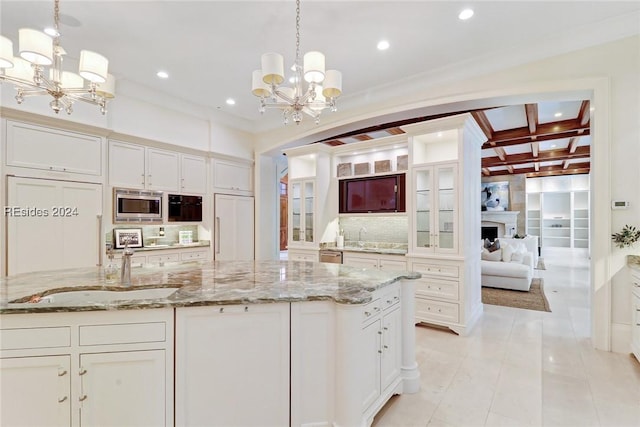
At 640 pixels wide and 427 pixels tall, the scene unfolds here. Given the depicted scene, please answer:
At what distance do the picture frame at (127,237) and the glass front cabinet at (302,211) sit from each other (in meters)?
2.39

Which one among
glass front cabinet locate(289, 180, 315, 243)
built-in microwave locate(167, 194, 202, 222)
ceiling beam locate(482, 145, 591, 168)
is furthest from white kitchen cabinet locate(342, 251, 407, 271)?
ceiling beam locate(482, 145, 591, 168)

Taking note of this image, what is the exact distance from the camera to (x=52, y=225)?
11.7 ft

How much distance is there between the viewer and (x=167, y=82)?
165 inches

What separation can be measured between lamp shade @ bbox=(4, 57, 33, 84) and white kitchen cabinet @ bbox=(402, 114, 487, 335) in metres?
3.86

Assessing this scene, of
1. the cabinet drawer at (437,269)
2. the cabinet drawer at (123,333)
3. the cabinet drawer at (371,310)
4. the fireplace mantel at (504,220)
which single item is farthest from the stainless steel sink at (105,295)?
the fireplace mantel at (504,220)

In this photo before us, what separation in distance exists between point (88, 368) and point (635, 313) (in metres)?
4.32

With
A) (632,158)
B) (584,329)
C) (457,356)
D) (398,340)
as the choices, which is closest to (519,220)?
(584,329)

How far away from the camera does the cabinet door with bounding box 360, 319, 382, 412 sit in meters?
1.85

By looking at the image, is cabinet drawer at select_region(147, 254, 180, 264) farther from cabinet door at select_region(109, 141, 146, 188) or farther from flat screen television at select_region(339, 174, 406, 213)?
flat screen television at select_region(339, 174, 406, 213)

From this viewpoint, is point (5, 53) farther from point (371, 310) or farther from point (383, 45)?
point (383, 45)

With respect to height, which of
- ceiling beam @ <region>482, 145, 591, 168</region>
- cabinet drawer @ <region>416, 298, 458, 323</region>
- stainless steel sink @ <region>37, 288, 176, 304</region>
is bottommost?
cabinet drawer @ <region>416, 298, 458, 323</region>

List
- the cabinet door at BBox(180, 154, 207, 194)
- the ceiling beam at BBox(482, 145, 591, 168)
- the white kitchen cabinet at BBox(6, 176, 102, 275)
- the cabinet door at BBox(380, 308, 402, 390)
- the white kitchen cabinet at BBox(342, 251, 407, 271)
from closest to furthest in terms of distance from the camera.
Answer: the cabinet door at BBox(380, 308, 402, 390) < the white kitchen cabinet at BBox(6, 176, 102, 275) < the white kitchen cabinet at BBox(342, 251, 407, 271) < the cabinet door at BBox(180, 154, 207, 194) < the ceiling beam at BBox(482, 145, 591, 168)

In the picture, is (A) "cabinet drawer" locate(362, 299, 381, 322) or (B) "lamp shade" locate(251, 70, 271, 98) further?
(B) "lamp shade" locate(251, 70, 271, 98)

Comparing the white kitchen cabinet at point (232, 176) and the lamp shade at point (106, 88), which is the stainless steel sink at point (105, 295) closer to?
the lamp shade at point (106, 88)
